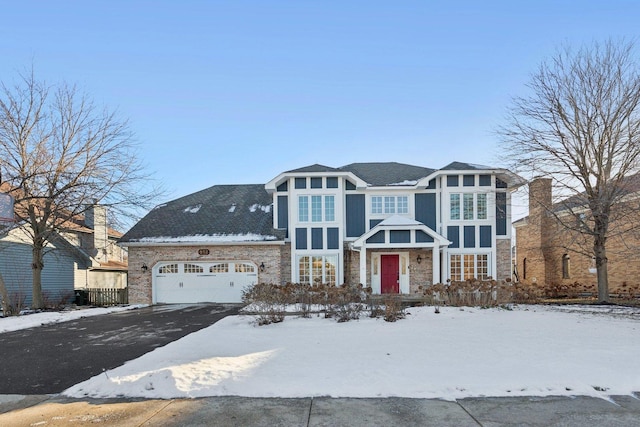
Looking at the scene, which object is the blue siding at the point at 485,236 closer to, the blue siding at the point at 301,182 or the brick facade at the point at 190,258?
the blue siding at the point at 301,182

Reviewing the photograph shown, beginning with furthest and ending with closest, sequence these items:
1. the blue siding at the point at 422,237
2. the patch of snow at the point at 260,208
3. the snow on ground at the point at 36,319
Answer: the patch of snow at the point at 260,208
the blue siding at the point at 422,237
the snow on ground at the point at 36,319

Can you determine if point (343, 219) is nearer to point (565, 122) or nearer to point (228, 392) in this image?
point (565, 122)

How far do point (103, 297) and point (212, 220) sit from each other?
6984mm

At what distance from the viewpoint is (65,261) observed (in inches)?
873

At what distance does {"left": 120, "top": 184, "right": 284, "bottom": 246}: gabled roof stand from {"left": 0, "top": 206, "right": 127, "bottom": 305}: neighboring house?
87.2 inches

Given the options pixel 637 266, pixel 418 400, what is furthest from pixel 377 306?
pixel 637 266

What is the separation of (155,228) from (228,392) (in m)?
16.2

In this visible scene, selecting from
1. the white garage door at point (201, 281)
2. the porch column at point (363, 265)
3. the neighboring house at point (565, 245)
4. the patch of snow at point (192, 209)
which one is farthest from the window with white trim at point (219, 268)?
the neighboring house at point (565, 245)

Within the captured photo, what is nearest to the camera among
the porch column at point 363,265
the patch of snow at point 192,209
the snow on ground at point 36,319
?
the snow on ground at point 36,319

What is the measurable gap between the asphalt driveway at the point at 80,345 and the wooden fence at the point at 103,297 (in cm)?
545

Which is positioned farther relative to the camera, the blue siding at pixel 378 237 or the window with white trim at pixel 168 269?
the window with white trim at pixel 168 269

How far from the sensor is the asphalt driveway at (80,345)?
665 cm

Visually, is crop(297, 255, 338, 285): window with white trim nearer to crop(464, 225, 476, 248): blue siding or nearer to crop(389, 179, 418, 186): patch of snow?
crop(389, 179, 418, 186): patch of snow

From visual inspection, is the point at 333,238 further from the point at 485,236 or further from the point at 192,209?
the point at 192,209
